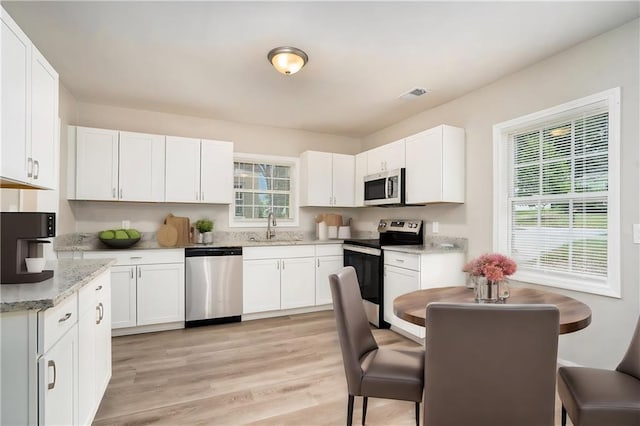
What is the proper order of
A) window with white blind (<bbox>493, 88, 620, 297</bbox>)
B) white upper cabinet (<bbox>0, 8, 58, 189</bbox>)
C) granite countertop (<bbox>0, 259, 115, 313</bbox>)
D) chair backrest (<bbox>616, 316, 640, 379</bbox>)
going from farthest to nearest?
window with white blind (<bbox>493, 88, 620, 297</bbox>), chair backrest (<bbox>616, 316, 640, 379</bbox>), white upper cabinet (<bbox>0, 8, 58, 189</bbox>), granite countertop (<bbox>0, 259, 115, 313</bbox>)

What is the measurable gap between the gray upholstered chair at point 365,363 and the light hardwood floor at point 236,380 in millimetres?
418

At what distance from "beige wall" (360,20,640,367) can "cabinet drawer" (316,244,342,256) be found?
1.47 metres

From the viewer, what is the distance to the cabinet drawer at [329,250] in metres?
4.41

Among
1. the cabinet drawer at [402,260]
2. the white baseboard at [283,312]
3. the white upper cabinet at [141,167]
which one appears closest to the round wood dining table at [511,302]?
the cabinet drawer at [402,260]

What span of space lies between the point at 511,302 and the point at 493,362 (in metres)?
0.75

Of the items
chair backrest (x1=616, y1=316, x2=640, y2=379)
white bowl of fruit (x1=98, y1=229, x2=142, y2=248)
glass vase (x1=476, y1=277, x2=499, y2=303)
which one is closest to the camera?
chair backrest (x1=616, y1=316, x2=640, y2=379)

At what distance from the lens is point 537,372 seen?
46.7 inches

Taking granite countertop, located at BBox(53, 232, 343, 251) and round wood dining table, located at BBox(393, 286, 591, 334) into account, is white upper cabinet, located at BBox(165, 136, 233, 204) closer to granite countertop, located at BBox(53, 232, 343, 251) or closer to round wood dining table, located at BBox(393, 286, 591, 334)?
granite countertop, located at BBox(53, 232, 343, 251)

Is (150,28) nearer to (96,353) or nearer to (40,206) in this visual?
(40,206)

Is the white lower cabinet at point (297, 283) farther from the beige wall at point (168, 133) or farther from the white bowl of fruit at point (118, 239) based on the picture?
the white bowl of fruit at point (118, 239)

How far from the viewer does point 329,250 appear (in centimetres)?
448

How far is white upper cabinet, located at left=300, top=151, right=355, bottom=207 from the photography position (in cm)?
472

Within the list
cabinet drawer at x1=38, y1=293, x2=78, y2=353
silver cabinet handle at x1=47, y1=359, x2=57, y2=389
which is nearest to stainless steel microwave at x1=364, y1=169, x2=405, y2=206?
cabinet drawer at x1=38, y1=293, x2=78, y2=353

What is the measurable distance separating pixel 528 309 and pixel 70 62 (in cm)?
370
